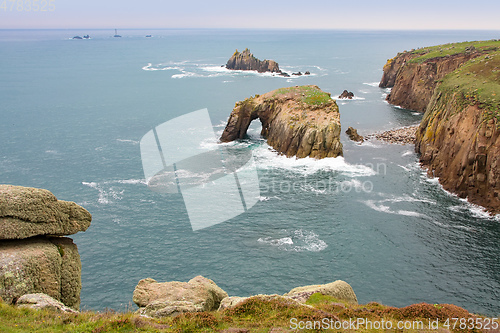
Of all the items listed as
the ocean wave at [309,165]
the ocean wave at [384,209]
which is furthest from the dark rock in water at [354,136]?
the ocean wave at [384,209]

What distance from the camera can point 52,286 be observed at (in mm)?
27516

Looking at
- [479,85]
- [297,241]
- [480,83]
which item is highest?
[480,83]

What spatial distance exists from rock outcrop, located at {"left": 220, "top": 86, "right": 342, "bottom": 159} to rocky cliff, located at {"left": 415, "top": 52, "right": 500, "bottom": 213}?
63.0 feet

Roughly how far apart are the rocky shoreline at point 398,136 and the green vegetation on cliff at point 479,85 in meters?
Result: 12.8

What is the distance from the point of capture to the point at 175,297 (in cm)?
3008

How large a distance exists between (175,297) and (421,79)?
11843cm

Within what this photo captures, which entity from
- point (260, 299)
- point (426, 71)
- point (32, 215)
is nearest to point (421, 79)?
point (426, 71)

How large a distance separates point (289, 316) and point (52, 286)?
16.4m

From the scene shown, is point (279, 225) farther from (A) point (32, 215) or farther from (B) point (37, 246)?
(A) point (32, 215)

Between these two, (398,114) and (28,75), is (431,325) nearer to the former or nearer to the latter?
(398,114)

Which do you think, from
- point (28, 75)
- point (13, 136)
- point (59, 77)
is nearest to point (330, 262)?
point (13, 136)

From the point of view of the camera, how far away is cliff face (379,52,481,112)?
11856 centimetres

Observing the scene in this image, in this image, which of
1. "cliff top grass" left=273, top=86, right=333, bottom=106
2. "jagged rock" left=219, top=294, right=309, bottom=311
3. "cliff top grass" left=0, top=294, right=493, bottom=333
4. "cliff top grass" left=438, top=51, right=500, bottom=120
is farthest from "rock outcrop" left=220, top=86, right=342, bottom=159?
"cliff top grass" left=0, top=294, right=493, bottom=333

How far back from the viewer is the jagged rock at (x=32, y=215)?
26.5 m
